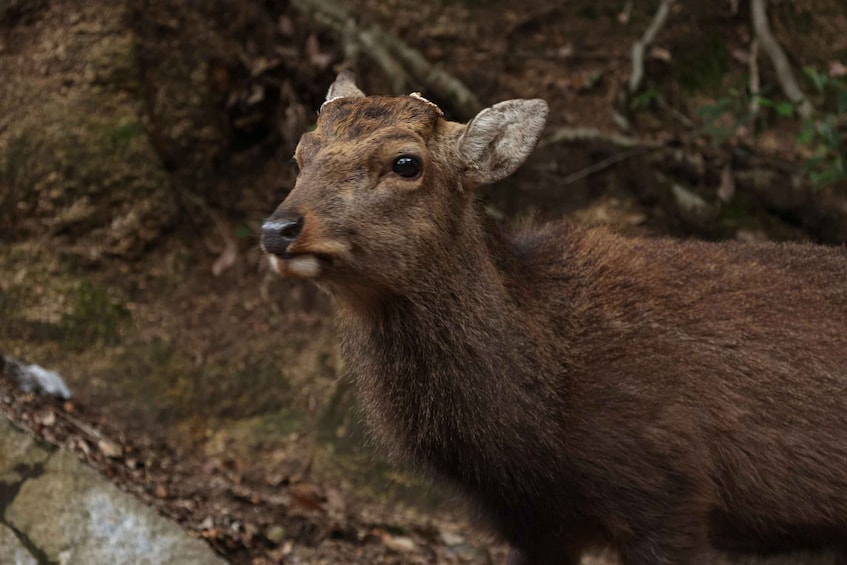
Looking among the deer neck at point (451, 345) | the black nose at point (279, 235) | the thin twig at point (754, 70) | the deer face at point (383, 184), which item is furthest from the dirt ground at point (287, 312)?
the black nose at point (279, 235)

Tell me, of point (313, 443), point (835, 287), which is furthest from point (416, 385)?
point (313, 443)

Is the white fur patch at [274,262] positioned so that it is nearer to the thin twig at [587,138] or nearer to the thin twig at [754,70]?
the thin twig at [587,138]

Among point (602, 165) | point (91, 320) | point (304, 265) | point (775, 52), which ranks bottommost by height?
point (602, 165)

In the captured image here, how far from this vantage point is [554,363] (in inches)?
217

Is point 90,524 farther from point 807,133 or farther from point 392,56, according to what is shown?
point 807,133

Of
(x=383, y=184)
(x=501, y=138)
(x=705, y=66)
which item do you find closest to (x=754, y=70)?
(x=705, y=66)

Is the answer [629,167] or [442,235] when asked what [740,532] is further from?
[629,167]

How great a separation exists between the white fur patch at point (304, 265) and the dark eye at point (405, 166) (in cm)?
65

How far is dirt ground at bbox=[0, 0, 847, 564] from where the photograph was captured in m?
7.78

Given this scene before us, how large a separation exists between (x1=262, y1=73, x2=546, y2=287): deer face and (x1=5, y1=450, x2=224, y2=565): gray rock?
2286 mm

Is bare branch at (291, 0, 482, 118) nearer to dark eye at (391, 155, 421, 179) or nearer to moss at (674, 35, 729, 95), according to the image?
moss at (674, 35, 729, 95)

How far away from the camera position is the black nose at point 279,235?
4.63 m

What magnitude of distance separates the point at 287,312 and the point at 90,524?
128 inches

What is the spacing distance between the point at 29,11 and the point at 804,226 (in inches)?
256
